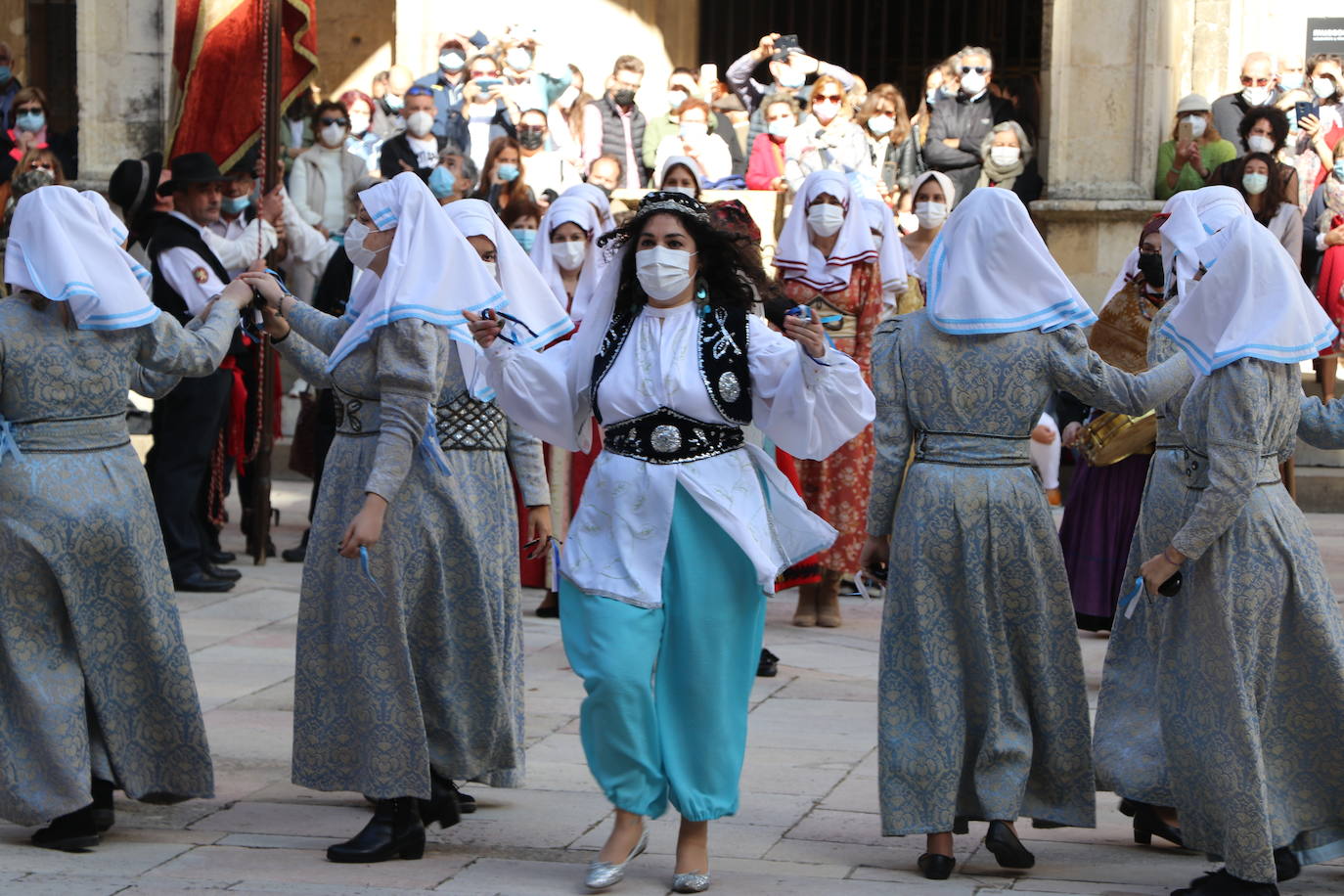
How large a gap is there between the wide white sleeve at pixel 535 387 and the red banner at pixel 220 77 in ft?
17.8

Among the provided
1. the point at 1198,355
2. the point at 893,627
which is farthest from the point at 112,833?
the point at 1198,355

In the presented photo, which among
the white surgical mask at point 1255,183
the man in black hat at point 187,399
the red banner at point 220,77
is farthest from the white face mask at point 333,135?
the white surgical mask at point 1255,183

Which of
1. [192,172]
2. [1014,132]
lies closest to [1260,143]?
[1014,132]

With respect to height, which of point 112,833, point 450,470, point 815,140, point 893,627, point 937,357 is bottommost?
point 112,833

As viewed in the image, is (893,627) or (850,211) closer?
(893,627)

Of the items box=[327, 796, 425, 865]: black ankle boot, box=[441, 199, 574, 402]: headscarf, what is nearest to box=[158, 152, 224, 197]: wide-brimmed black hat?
box=[441, 199, 574, 402]: headscarf

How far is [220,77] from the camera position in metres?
10.6

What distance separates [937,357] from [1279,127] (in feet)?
30.0

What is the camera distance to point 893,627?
5418 millimetres

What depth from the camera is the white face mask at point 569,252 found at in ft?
28.2

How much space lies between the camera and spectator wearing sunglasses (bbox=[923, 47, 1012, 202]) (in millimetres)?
14430

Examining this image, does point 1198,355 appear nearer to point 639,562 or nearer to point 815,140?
point 639,562

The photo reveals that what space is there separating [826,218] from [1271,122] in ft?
18.8

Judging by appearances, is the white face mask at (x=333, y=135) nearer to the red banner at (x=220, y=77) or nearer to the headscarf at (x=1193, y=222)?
the red banner at (x=220, y=77)
